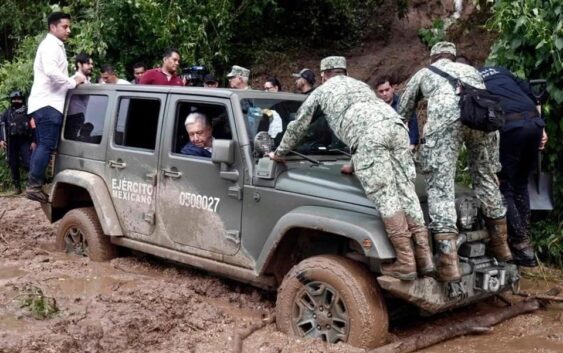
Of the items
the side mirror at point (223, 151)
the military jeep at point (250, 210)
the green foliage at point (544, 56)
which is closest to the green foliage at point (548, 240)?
the green foliage at point (544, 56)

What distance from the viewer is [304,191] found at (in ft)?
15.5

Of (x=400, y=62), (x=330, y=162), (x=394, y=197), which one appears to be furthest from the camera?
(x=400, y=62)

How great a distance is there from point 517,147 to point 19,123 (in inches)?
310

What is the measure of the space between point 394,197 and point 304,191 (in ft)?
2.27

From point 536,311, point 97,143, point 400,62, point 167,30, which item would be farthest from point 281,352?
point 400,62

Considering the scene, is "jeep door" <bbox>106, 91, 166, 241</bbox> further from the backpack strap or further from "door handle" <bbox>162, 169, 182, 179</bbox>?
the backpack strap

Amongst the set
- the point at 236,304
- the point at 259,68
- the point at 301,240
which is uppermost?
the point at 259,68

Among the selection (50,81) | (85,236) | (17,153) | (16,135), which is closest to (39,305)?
(85,236)

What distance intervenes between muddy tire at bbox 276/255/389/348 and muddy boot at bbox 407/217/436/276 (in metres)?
0.32

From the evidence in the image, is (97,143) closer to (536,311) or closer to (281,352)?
(281,352)

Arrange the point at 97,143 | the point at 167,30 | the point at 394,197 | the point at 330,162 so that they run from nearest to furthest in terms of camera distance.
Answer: the point at 394,197 < the point at 330,162 < the point at 97,143 < the point at 167,30

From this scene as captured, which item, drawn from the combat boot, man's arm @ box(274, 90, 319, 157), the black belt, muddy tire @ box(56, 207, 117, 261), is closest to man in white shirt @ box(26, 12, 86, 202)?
muddy tire @ box(56, 207, 117, 261)

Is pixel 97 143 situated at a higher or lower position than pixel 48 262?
higher

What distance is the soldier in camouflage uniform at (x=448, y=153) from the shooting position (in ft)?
15.0
